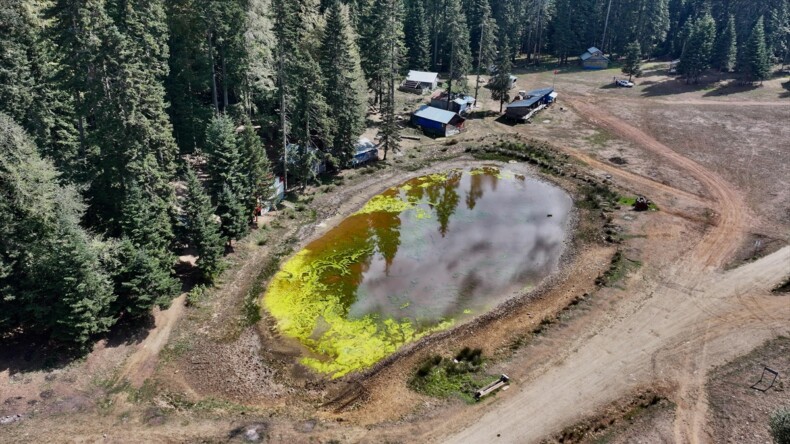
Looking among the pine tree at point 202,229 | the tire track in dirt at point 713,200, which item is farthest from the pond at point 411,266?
the tire track in dirt at point 713,200

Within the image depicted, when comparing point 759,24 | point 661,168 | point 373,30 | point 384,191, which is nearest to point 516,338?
point 384,191

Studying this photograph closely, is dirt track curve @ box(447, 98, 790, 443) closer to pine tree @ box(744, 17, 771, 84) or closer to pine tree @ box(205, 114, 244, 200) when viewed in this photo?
pine tree @ box(205, 114, 244, 200)

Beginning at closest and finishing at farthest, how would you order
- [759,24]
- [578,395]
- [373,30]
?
[578,395] → [373,30] → [759,24]

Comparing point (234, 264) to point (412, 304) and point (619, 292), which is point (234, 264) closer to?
point (412, 304)

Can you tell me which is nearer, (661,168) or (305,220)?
(305,220)

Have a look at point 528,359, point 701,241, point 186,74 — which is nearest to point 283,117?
point 186,74

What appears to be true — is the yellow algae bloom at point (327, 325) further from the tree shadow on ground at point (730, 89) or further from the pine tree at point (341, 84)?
the tree shadow on ground at point (730, 89)

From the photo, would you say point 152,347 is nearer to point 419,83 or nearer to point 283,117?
point 283,117

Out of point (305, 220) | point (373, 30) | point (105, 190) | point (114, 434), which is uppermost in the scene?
point (373, 30)
